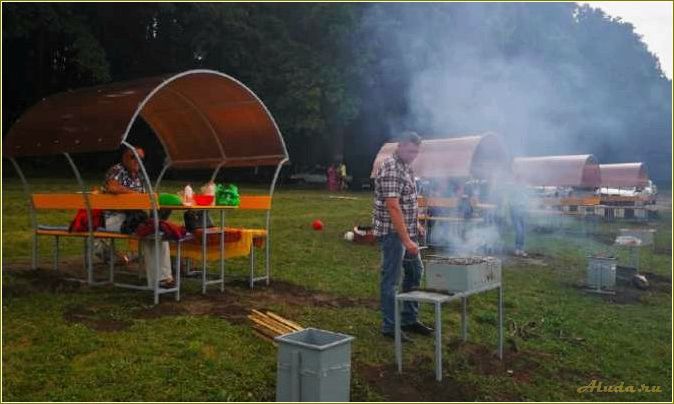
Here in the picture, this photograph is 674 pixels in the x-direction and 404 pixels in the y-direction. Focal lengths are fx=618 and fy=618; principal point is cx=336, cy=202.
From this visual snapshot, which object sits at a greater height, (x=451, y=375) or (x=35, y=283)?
(x=35, y=283)

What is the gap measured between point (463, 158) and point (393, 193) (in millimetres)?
8558

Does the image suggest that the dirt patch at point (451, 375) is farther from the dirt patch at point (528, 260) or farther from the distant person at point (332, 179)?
the distant person at point (332, 179)

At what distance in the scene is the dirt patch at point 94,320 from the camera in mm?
5938

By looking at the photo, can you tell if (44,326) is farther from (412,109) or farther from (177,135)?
(412,109)

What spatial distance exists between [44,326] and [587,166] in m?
17.7

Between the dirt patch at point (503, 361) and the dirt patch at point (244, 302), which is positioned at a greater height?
the dirt patch at point (244, 302)

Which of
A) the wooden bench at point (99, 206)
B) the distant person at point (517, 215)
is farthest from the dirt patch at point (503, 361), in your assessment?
the distant person at point (517, 215)

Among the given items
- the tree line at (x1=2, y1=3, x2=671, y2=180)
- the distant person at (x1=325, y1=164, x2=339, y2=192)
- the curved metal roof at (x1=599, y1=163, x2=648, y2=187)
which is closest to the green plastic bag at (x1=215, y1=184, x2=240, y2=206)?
the tree line at (x1=2, y1=3, x2=671, y2=180)

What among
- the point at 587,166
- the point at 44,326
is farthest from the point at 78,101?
the point at 587,166

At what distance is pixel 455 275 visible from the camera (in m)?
5.29

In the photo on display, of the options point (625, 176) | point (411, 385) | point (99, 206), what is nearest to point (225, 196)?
point (99, 206)

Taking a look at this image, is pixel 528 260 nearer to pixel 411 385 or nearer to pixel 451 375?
pixel 451 375

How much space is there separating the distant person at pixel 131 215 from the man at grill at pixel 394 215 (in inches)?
111

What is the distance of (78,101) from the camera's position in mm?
7637
